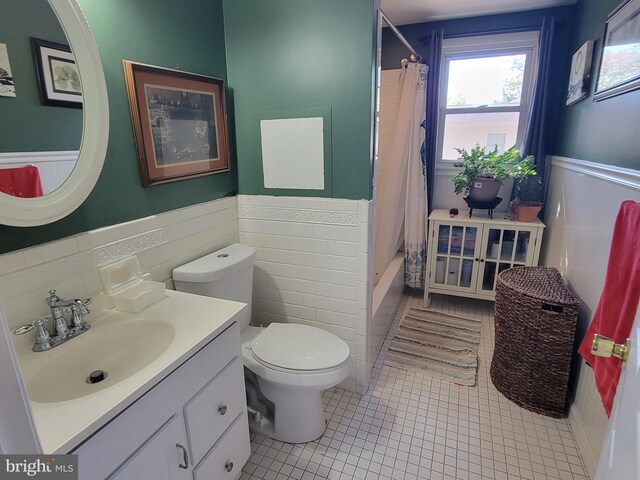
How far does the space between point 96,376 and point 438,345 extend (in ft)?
6.62

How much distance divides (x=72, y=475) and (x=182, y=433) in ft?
1.23

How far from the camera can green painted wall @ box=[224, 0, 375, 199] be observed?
1.61m

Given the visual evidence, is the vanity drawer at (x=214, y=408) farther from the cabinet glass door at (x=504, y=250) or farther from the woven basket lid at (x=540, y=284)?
the cabinet glass door at (x=504, y=250)

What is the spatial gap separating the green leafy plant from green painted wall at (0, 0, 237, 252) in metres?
1.90

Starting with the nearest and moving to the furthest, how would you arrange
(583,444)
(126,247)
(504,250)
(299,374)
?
(126,247) → (299,374) → (583,444) → (504,250)

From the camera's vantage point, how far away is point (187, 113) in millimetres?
1600

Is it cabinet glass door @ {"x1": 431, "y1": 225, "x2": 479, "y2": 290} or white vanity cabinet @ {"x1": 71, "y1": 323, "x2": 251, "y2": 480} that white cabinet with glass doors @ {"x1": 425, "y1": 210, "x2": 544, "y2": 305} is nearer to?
cabinet glass door @ {"x1": 431, "y1": 225, "x2": 479, "y2": 290}

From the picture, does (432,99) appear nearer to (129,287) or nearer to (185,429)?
(129,287)

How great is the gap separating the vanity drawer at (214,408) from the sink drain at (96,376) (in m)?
0.28

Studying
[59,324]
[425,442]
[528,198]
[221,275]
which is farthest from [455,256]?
[59,324]

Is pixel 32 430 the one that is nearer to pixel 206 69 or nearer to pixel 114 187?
pixel 114 187

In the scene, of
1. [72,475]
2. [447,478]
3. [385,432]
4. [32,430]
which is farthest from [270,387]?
[32,430]

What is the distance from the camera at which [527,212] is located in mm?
2531

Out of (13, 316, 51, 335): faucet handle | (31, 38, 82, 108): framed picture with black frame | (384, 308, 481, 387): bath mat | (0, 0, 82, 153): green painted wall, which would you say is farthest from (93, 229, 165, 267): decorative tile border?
(384, 308, 481, 387): bath mat
